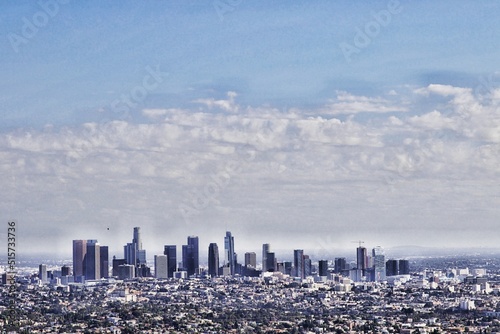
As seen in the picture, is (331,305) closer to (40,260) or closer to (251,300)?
(251,300)

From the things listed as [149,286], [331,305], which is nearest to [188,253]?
[149,286]

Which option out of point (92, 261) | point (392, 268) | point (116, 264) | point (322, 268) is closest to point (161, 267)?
point (116, 264)

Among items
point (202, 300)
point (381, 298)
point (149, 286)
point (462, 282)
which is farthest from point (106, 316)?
point (462, 282)

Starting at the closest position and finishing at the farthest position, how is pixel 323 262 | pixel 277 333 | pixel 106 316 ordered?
pixel 277 333 < pixel 106 316 < pixel 323 262

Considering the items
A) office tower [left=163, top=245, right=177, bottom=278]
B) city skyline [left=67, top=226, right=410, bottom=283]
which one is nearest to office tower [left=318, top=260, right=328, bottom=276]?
city skyline [left=67, top=226, right=410, bottom=283]

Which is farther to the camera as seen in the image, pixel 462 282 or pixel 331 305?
pixel 462 282

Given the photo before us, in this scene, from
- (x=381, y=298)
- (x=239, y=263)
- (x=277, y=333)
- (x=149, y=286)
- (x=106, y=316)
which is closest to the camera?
(x=277, y=333)
